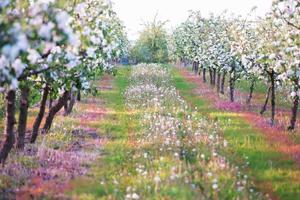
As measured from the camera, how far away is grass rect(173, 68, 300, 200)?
1499cm

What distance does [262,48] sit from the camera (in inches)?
928

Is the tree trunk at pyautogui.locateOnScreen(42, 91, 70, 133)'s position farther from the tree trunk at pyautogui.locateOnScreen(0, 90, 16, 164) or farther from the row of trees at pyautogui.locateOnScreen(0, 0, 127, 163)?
the tree trunk at pyautogui.locateOnScreen(0, 90, 16, 164)

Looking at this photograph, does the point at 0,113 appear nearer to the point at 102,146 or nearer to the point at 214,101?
the point at 102,146

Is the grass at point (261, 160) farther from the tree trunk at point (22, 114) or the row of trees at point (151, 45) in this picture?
the row of trees at point (151, 45)

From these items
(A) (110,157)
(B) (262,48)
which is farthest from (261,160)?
(B) (262,48)

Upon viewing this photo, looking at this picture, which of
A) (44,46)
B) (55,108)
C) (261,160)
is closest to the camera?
(44,46)

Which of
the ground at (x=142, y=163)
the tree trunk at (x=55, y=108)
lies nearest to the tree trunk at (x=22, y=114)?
the ground at (x=142, y=163)

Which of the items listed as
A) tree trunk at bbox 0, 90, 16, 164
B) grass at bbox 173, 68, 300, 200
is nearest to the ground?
grass at bbox 173, 68, 300, 200

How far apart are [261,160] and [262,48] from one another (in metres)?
7.05

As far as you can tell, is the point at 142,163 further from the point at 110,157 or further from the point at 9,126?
the point at 9,126

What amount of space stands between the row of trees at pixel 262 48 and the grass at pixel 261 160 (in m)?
2.33

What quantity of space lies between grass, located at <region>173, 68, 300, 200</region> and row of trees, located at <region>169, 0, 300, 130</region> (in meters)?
2.33

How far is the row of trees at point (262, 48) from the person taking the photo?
17531 millimetres

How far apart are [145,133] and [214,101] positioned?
52.9 ft
